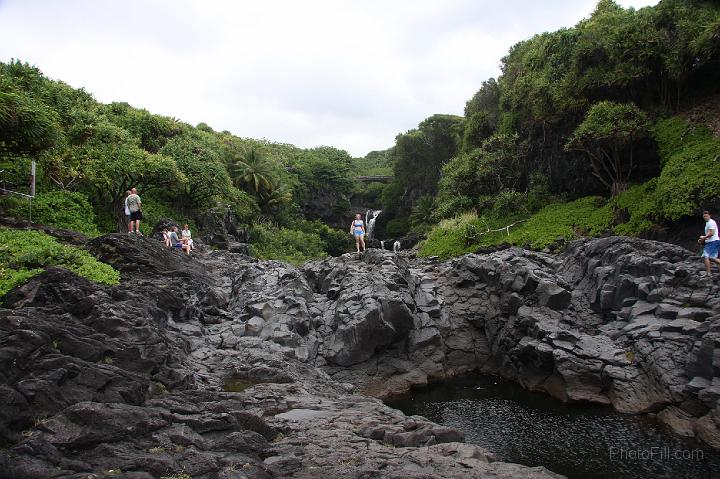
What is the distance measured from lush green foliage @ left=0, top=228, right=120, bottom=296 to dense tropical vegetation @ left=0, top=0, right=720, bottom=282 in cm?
275

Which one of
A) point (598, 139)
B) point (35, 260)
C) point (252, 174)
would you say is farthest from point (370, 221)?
point (35, 260)

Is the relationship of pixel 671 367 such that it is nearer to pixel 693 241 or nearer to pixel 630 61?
pixel 693 241

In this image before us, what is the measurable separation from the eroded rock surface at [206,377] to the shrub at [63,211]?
546 cm

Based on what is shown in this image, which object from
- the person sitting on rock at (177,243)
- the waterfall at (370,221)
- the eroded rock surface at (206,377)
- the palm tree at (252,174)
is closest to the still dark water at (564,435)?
the eroded rock surface at (206,377)

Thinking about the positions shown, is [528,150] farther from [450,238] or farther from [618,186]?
[450,238]

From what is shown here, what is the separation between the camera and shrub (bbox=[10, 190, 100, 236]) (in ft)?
64.5

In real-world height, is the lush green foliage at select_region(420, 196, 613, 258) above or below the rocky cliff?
above

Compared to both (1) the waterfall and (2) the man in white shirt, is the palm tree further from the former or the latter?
(2) the man in white shirt

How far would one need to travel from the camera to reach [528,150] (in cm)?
3209

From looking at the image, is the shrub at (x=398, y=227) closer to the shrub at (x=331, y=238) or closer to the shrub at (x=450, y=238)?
the shrub at (x=331, y=238)

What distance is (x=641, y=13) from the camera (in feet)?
80.3

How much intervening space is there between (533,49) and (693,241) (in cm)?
1894

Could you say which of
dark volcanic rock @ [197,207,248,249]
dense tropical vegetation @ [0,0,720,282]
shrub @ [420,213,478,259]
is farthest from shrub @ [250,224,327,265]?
shrub @ [420,213,478,259]

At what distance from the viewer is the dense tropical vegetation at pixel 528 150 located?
66.3 feet
